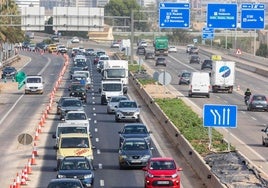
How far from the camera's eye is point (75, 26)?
325 feet

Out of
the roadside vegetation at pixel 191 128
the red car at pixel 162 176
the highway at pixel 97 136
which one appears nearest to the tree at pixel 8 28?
the highway at pixel 97 136

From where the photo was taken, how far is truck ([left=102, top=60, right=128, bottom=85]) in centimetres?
8131

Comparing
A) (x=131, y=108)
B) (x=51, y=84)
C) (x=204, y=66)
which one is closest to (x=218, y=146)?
(x=131, y=108)

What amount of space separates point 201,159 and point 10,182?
741cm

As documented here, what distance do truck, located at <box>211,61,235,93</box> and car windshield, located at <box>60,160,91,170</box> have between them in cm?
5198

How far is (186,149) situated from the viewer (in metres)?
42.6

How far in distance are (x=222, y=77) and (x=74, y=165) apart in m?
52.8

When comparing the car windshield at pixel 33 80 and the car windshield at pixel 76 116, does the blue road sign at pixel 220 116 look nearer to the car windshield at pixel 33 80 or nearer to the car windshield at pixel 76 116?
the car windshield at pixel 76 116

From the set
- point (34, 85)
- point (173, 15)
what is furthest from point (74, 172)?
point (34, 85)

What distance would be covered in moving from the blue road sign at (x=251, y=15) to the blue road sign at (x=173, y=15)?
319 inches

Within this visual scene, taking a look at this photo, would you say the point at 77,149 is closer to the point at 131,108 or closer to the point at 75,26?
the point at 131,108

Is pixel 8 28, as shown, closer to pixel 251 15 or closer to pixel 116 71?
pixel 116 71

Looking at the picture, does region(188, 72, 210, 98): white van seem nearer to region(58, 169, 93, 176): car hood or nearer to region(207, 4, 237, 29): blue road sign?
region(207, 4, 237, 29): blue road sign

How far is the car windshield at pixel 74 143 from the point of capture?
1527 inches
